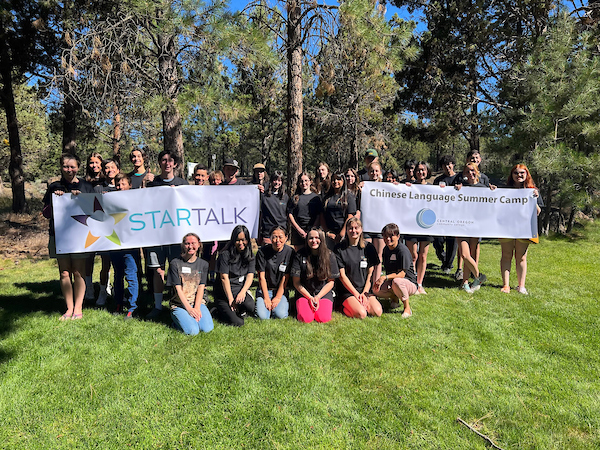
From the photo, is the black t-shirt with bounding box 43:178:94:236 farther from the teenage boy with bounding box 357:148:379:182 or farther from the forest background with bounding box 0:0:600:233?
the teenage boy with bounding box 357:148:379:182

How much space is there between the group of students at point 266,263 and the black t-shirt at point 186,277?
0.04 feet

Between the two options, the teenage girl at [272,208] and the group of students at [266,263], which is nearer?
the group of students at [266,263]

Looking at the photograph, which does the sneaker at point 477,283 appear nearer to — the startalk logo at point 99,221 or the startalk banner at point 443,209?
the startalk banner at point 443,209

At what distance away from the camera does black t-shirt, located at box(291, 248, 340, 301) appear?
176 inches

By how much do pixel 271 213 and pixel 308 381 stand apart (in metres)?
2.81

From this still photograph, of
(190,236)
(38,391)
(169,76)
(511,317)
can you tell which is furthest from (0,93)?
(511,317)

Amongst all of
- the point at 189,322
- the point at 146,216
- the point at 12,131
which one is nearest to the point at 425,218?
the point at 189,322

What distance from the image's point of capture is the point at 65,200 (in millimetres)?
4379

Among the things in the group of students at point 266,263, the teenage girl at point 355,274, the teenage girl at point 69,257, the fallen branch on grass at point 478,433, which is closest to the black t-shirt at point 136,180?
the group of students at point 266,263

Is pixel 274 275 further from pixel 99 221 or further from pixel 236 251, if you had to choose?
pixel 99 221

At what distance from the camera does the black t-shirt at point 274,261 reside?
4.63m

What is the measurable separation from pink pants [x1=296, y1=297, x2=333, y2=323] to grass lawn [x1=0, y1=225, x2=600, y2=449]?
0.45 feet

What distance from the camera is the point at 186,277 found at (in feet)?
13.8

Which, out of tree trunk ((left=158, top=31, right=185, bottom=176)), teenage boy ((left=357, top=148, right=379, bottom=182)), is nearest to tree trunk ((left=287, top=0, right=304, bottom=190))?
teenage boy ((left=357, top=148, right=379, bottom=182))
